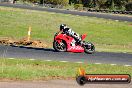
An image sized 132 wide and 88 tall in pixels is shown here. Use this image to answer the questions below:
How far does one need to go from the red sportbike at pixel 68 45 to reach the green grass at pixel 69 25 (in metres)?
9.11

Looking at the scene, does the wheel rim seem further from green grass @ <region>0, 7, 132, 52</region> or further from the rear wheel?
green grass @ <region>0, 7, 132, 52</region>

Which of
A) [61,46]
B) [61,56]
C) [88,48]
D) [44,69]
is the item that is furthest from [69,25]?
[44,69]

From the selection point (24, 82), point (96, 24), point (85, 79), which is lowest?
point (96, 24)

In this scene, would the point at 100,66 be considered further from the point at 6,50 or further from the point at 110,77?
the point at 110,77

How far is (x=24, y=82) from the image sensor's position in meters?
12.5

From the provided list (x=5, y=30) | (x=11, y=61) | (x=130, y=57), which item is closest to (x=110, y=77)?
(x=11, y=61)

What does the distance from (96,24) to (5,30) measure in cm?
1299

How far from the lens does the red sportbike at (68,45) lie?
2147 cm

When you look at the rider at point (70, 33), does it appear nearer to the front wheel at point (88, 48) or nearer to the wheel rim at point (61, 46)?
the front wheel at point (88, 48)

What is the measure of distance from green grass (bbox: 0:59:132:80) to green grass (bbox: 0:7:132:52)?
528 inches

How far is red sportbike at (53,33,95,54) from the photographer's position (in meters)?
21.5

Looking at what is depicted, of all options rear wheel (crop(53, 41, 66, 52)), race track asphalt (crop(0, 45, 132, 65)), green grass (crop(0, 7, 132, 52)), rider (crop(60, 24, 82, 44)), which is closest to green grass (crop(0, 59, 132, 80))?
race track asphalt (crop(0, 45, 132, 65))

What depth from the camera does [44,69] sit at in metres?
15.3

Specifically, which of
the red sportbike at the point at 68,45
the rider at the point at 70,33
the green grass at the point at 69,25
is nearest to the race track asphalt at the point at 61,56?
the red sportbike at the point at 68,45
